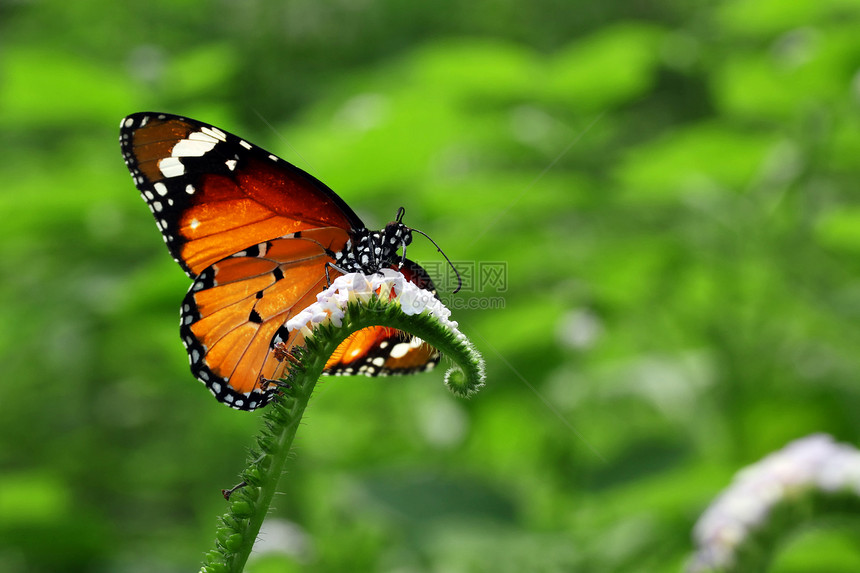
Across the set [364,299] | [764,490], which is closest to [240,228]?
[364,299]

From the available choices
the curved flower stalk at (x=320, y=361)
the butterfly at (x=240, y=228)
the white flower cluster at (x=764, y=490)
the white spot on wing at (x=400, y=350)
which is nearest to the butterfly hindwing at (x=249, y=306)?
the butterfly at (x=240, y=228)

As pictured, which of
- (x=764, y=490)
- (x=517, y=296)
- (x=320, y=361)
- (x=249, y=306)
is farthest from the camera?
(x=517, y=296)

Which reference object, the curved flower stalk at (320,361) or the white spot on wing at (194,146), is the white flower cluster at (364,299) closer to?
the curved flower stalk at (320,361)

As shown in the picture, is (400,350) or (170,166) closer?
(400,350)

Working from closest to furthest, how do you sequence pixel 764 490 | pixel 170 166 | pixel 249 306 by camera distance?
1. pixel 764 490
2. pixel 170 166
3. pixel 249 306

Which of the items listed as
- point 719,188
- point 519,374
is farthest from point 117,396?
point 719,188

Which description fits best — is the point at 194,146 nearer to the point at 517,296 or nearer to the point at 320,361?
the point at 320,361
